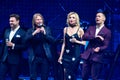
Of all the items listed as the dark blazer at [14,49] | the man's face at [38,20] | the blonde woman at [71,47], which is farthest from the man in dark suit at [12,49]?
the blonde woman at [71,47]

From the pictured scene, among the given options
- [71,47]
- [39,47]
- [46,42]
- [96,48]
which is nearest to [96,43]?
[96,48]

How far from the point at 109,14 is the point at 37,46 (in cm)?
211

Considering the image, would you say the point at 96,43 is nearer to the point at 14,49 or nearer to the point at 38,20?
the point at 38,20

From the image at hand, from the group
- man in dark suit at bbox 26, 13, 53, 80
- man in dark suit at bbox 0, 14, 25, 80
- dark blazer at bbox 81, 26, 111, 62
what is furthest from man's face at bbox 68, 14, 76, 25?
man in dark suit at bbox 0, 14, 25, 80

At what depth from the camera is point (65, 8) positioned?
7.85m

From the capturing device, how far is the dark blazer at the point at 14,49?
6461mm

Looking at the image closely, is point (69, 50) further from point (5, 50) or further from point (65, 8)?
point (65, 8)

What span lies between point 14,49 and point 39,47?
471 mm

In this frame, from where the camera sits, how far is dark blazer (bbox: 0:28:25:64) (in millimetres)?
6461

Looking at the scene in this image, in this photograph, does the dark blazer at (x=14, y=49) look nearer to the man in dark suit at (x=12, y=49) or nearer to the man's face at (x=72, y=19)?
the man in dark suit at (x=12, y=49)

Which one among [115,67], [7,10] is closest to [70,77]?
[115,67]

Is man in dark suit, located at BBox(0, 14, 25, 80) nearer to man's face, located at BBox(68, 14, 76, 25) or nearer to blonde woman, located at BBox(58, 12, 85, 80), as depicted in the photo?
blonde woman, located at BBox(58, 12, 85, 80)

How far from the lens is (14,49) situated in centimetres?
644

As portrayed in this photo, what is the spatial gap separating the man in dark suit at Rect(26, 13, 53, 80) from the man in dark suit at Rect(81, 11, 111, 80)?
Result: 0.69 m
